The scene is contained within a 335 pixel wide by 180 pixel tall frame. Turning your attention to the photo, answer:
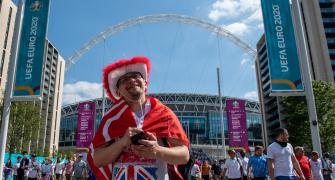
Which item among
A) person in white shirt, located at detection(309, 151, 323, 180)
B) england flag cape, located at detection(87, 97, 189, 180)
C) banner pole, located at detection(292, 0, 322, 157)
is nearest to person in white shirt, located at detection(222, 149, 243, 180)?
person in white shirt, located at detection(309, 151, 323, 180)

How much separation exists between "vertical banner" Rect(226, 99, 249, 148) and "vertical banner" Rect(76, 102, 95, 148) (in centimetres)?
1046

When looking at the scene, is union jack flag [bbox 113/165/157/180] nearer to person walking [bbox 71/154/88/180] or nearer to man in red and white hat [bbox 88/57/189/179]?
man in red and white hat [bbox 88/57/189/179]

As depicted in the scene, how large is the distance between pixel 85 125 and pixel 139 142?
24.3 m

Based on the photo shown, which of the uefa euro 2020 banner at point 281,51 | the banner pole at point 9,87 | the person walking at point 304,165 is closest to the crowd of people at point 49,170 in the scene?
the banner pole at point 9,87

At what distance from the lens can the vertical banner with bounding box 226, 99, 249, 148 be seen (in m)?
24.2

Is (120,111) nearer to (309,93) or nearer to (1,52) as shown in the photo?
(309,93)

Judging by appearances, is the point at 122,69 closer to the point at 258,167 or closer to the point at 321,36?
the point at 258,167

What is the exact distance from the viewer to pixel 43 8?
449 inches

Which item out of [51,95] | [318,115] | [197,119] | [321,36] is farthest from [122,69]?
[51,95]

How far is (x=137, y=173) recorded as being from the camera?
1999 millimetres

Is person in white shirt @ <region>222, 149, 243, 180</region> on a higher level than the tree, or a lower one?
lower

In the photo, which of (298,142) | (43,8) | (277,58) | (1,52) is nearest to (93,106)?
(43,8)

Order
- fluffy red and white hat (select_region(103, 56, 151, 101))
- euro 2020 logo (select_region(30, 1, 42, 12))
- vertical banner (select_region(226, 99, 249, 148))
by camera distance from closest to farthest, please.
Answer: fluffy red and white hat (select_region(103, 56, 151, 101)), euro 2020 logo (select_region(30, 1, 42, 12)), vertical banner (select_region(226, 99, 249, 148))

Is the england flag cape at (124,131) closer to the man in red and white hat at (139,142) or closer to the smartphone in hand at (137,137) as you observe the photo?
the man in red and white hat at (139,142)
